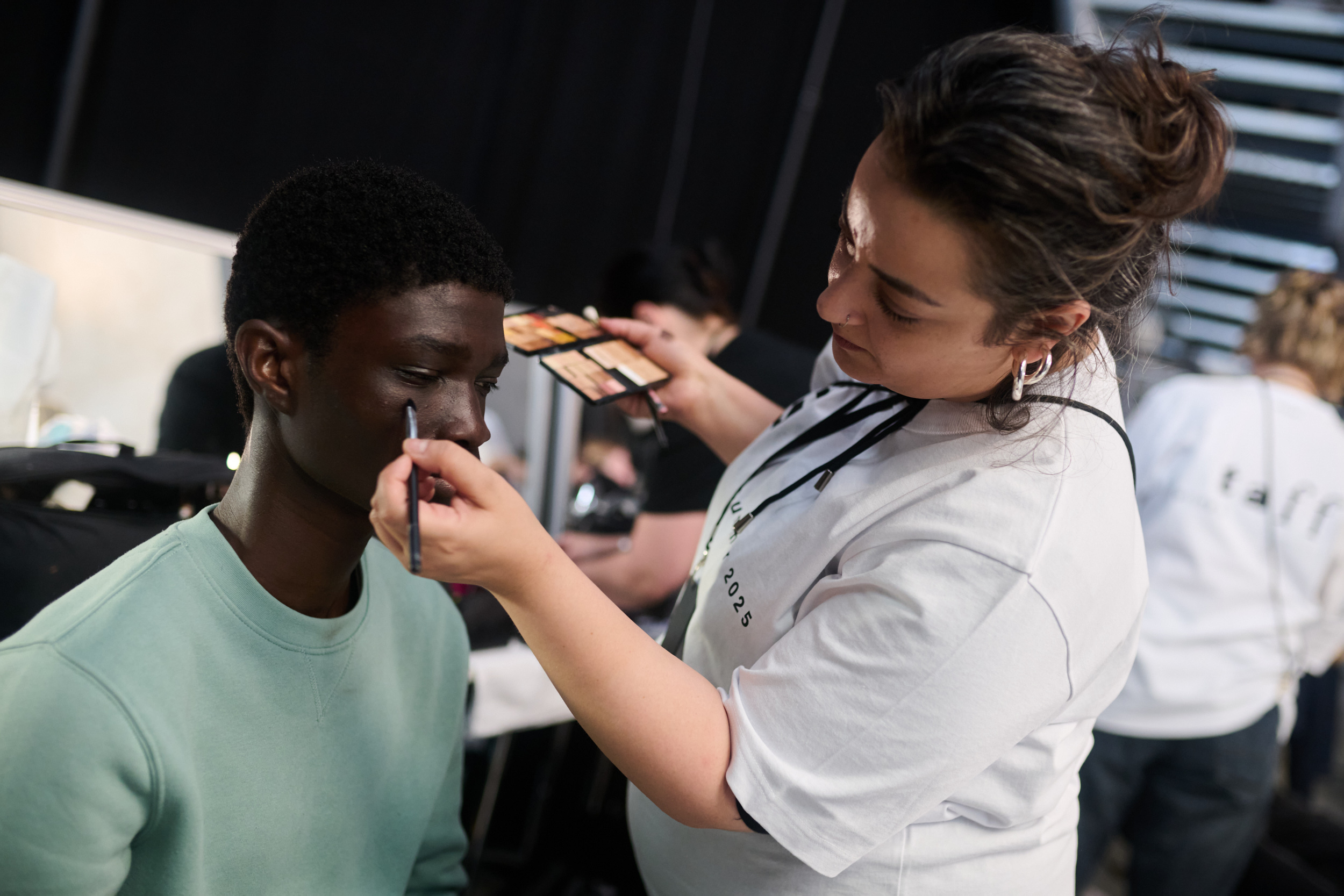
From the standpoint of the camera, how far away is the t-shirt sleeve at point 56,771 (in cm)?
66

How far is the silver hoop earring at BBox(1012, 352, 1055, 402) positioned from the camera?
803 millimetres

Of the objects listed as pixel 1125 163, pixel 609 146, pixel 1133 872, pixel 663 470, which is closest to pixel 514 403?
pixel 663 470

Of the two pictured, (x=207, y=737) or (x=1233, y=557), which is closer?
(x=207, y=737)

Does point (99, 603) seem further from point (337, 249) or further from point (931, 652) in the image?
point (931, 652)

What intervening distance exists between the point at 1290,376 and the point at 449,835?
196 centimetres

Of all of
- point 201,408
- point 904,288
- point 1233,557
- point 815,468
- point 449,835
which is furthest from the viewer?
point 1233,557

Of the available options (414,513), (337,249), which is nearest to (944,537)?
(414,513)

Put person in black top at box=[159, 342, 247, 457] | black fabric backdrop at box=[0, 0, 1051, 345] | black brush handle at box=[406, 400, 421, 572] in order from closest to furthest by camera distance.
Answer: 1. black brush handle at box=[406, 400, 421, 572]
2. person in black top at box=[159, 342, 247, 457]
3. black fabric backdrop at box=[0, 0, 1051, 345]

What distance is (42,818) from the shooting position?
0.66 m

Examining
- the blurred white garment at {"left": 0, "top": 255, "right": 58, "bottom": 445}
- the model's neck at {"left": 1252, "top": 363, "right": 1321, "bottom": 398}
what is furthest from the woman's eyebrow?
the model's neck at {"left": 1252, "top": 363, "right": 1321, "bottom": 398}

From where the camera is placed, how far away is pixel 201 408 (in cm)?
130

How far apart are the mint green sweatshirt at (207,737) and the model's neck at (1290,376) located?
1937mm

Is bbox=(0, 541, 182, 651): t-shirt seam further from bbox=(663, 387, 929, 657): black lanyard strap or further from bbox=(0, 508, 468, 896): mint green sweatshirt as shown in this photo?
bbox=(663, 387, 929, 657): black lanyard strap

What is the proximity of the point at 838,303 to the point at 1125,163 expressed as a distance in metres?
0.24
